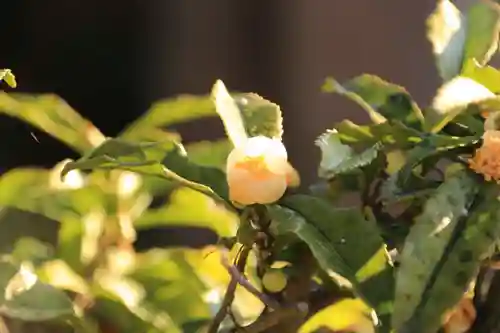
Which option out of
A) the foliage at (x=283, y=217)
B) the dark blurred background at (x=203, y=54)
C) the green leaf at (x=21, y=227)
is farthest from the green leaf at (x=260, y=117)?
the dark blurred background at (x=203, y=54)

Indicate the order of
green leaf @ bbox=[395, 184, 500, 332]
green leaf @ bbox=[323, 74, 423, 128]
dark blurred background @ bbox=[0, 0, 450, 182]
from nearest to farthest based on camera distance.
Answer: green leaf @ bbox=[395, 184, 500, 332] < green leaf @ bbox=[323, 74, 423, 128] < dark blurred background @ bbox=[0, 0, 450, 182]

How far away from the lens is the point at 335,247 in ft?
1.31

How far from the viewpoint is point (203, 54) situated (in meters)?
0.88

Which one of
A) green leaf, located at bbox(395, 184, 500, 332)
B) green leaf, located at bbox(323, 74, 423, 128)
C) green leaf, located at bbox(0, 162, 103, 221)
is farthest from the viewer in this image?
green leaf, located at bbox(0, 162, 103, 221)

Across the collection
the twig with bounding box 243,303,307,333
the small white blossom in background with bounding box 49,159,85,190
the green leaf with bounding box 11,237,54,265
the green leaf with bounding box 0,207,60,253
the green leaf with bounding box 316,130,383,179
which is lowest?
the green leaf with bounding box 0,207,60,253

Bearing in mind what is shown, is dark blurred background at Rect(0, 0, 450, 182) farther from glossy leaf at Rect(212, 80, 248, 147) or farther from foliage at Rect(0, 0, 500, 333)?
glossy leaf at Rect(212, 80, 248, 147)

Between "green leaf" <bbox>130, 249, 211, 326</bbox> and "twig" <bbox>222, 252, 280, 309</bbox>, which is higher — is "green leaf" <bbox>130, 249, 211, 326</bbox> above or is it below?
below

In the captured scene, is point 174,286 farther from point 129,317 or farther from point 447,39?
point 447,39

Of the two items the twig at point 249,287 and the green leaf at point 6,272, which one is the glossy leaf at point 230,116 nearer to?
the twig at point 249,287

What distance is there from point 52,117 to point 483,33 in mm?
308

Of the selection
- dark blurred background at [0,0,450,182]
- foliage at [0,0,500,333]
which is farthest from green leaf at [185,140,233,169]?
dark blurred background at [0,0,450,182]

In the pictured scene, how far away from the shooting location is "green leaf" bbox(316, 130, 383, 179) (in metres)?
0.43

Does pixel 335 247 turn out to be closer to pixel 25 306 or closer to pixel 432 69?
pixel 25 306

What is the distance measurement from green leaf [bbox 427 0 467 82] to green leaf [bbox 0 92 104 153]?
0.85ft
